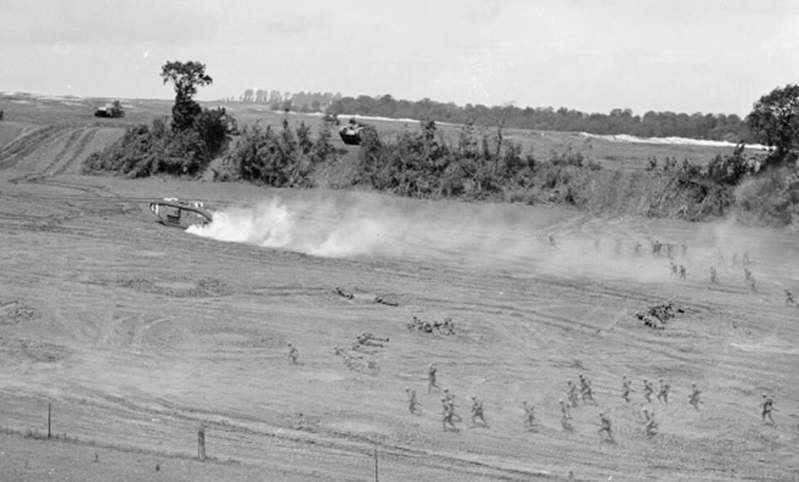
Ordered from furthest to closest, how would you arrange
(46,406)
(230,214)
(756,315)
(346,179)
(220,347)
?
(346,179)
(230,214)
(756,315)
(220,347)
(46,406)

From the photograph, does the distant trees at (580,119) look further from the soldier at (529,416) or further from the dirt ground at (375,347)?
the soldier at (529,416)

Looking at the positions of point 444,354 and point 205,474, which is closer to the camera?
point 205,474

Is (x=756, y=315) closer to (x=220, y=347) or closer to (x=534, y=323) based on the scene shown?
(x=534, y=323)

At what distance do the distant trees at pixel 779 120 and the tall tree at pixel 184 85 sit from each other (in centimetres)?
3335

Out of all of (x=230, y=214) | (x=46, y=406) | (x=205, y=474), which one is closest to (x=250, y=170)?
(x=230, y=214)

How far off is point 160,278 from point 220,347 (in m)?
8.87

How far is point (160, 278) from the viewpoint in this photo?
3709 cm

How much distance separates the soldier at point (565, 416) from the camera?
23.5 metres

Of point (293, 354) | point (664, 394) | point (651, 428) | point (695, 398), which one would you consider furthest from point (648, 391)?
point (293, 354)

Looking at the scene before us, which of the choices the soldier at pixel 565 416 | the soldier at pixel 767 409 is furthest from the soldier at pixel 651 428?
the soldier at pixel 767 409

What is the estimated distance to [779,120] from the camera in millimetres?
56438

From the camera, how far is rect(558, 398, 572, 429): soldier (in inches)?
926

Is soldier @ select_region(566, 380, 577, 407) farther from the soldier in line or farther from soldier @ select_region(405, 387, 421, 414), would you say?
soldier @ select_region(405, 387, 421, 414)

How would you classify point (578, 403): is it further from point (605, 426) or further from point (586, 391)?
point (605, 426)
